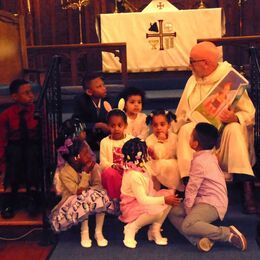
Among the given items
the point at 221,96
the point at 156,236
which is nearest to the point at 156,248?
the point at 156,236

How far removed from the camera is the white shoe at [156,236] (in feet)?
15.1

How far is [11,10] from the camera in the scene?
11031 mm

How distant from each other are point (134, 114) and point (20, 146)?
116 cm

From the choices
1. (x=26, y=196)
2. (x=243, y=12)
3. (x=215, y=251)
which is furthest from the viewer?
(x=243, y=12)

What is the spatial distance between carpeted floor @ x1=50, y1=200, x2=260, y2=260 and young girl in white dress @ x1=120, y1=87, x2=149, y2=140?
0.90 metres

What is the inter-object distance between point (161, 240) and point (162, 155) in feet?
2.57

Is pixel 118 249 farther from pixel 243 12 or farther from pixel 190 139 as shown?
pixel 243 12

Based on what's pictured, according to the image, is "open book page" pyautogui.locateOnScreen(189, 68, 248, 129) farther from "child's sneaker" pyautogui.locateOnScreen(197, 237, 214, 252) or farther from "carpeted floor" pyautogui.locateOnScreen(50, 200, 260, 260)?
"child's sneaker" pyautogui.locateOnScreen(197, 237, 214, 252)

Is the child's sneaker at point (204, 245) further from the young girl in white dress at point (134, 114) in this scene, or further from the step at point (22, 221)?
the step at point (22, 221)

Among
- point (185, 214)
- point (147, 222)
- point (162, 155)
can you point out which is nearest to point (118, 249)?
point (147, 222)

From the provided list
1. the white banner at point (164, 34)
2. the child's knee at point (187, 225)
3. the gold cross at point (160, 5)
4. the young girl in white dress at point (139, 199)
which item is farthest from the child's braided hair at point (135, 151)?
the gold cross at point (160, 5)

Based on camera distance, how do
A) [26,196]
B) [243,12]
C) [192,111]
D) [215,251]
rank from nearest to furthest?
1. [215,251]
2. [192,111]
3. [26,196]
4. [243,12]

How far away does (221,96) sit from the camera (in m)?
4.86

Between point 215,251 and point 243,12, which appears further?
point 243,12
